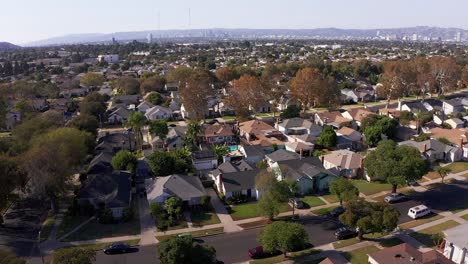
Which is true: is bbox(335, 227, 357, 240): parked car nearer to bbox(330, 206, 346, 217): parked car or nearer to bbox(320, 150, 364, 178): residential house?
bbox(330, 206, 346, 217): parked car

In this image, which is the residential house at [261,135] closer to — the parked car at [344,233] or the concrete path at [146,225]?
the concrete path at [146,225]

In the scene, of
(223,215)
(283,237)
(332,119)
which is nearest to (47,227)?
(223,215)

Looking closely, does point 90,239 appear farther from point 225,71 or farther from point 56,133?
point 225,71

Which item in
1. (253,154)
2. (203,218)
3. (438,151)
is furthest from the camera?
(253,154)

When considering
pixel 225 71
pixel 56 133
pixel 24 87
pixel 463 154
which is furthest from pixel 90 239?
pixel 225 71

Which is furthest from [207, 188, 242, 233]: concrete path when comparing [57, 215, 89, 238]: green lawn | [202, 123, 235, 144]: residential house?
[202, 123, 235, 144]: residential house

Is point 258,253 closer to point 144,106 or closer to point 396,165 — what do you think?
point 396,165
